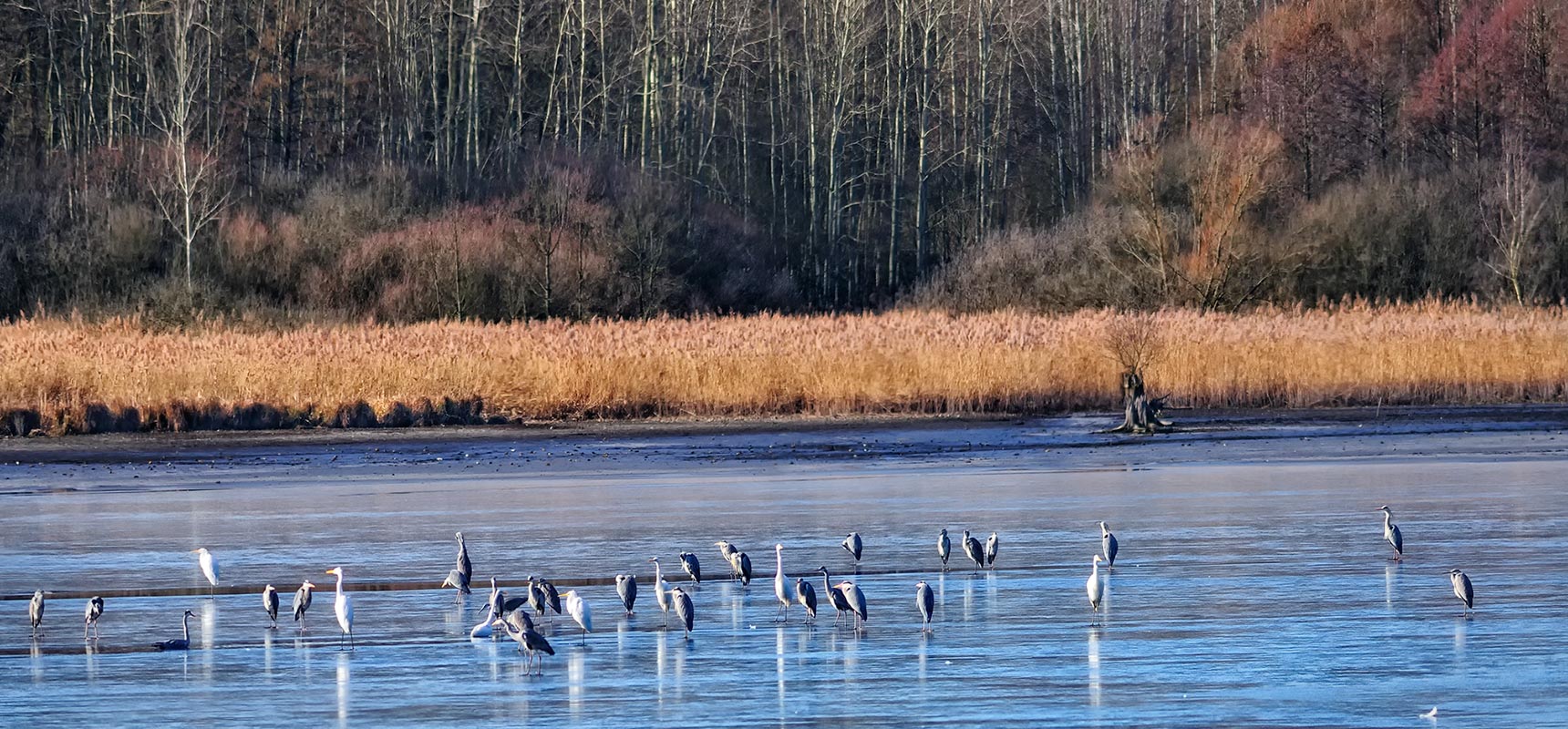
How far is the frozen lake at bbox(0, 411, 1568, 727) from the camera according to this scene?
8977 mm

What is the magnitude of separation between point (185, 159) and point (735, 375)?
22306mm

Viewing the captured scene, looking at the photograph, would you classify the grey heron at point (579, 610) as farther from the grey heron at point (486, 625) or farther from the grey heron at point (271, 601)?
the grey heron at point (271, 601)

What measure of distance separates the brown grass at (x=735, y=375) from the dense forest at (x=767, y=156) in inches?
480

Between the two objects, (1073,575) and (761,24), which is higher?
(761,24)

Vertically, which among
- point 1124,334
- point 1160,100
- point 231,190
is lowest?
point 1124,334

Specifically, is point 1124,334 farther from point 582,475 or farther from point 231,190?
point 231,190

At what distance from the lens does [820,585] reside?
12.6m

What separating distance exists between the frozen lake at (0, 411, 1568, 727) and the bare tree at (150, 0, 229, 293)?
949 inches

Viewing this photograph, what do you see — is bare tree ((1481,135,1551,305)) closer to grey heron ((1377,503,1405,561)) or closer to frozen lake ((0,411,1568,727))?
frozen lake ((0,411,1568,727))

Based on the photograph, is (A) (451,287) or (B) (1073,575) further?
(A) (451,287)

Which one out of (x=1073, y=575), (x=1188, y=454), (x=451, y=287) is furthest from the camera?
(x=451, y=287)

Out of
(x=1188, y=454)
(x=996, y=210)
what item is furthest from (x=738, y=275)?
(x=1188, y=454)

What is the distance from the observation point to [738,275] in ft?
170

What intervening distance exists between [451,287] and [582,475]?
85.4 ft
